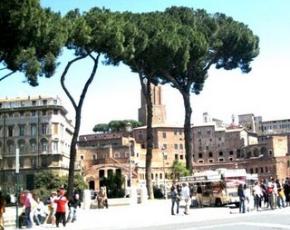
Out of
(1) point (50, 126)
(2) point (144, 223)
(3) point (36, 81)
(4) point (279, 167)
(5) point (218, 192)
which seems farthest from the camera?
(4) point (279, 167)

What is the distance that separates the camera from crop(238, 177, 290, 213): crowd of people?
25469 millimetres

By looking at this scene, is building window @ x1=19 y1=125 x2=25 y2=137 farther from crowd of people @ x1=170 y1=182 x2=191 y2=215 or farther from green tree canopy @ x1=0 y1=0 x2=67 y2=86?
crowd of people @ x1=170 y1=182 x2=191 y2=215

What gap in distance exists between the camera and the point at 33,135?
313ft

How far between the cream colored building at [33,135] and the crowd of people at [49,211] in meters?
66.9

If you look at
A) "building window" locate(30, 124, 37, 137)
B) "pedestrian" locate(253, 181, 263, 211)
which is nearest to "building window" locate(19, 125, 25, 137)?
"building window" locate(30, 124, 37, 137)

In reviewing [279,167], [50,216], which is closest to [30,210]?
[50,216]

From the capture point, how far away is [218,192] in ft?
101

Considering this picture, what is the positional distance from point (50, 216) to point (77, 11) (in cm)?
1623

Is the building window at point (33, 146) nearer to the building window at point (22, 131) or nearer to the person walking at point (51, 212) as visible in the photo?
the building window at point (22, 131)

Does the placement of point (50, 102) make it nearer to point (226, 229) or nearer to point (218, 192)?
point (218, 192)

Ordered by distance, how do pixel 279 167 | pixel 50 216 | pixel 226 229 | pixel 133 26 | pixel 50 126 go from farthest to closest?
1. pixel 279 167
2. pixel 50 126
3. pixel 133 26
4. pixel 50 216
5. pixel 226 229

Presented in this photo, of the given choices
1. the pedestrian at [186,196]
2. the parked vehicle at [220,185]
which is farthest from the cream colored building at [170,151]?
the pedestrian at [186,196]

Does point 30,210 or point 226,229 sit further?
point 30,210

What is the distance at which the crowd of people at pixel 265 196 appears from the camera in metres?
25.5
